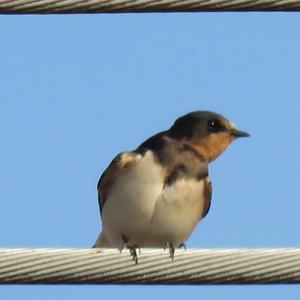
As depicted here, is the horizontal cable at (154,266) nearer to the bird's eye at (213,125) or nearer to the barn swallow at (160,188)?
the barn swallow at (160,188)

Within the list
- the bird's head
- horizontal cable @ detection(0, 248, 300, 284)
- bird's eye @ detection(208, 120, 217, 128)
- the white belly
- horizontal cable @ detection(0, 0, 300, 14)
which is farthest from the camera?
bird's eye @ detection(208, 120, 217, 128)

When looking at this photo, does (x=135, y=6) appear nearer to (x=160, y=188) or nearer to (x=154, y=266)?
(x=154, y=266)

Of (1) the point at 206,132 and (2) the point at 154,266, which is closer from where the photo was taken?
(2) the point at 154,266

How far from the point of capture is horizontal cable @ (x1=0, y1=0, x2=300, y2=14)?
5027 mm

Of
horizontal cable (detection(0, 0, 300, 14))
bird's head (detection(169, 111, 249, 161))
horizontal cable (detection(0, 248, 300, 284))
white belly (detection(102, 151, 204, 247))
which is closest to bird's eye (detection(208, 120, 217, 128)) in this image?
bird's head (detection(169, 111, 249, 161))

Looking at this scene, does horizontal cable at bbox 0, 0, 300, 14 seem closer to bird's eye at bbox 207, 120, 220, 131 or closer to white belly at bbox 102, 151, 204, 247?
white belly at bbox 102, 151, 204, 247

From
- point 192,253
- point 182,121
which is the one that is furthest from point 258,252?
point 182,121

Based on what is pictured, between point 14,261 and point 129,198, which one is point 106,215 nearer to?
point 129,198

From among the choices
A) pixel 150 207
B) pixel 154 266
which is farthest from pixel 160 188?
pixel 154 266

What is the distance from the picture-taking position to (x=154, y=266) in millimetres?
4641

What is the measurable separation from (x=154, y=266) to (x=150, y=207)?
245 cm

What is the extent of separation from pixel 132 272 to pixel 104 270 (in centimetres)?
11

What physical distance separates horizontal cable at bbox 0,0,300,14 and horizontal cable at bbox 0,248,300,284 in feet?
3.44

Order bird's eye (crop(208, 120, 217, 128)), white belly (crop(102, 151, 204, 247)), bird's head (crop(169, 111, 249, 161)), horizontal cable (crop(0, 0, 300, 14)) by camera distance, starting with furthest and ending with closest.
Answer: bird's eye (crop(208, 120, 217, 128)), bird's head (crop(169, 111, 249, 161)), white belly (crop(102, 151, 204, 247)), horizontal cable (crop(0, 0, 300, 14))
